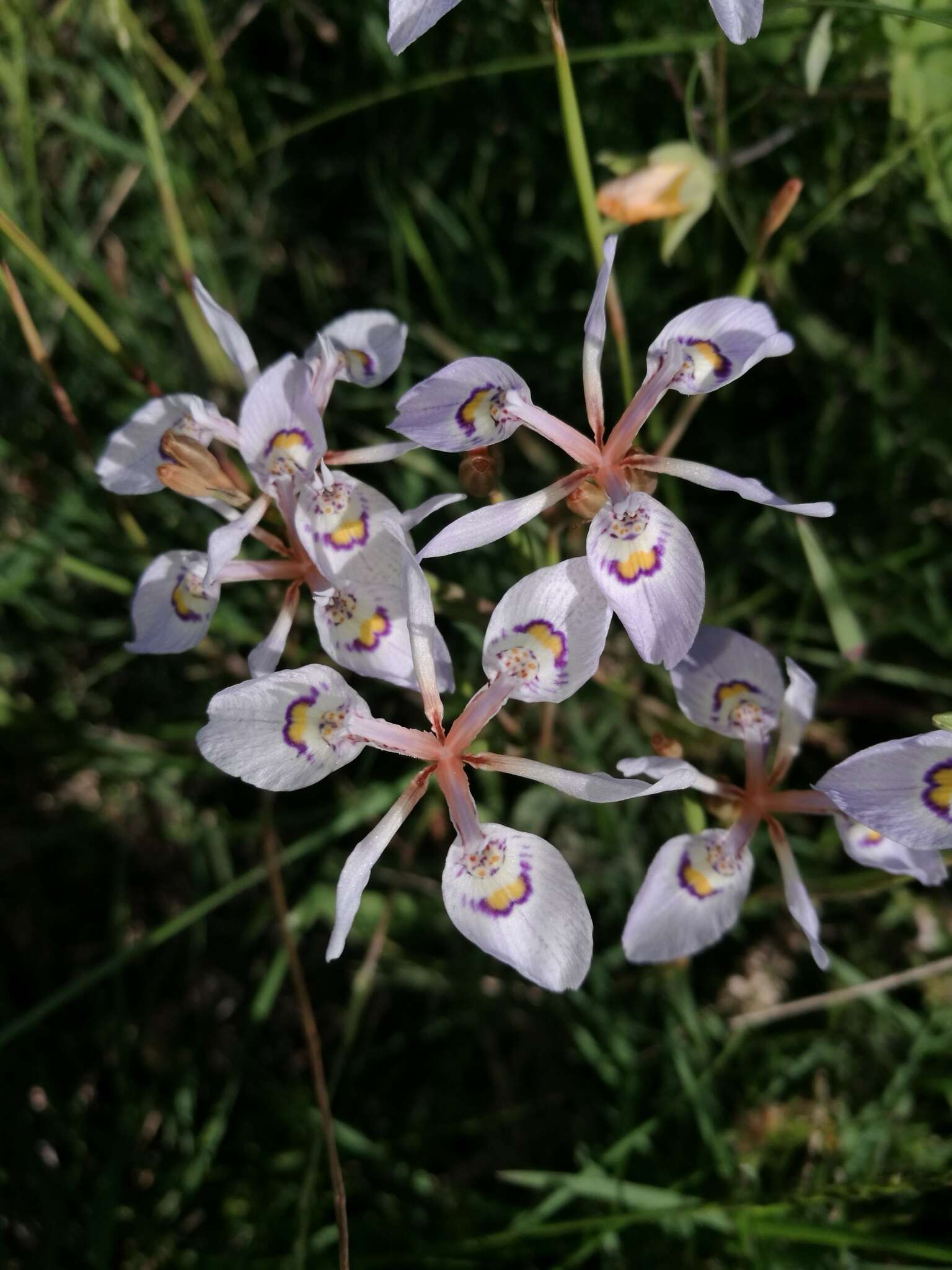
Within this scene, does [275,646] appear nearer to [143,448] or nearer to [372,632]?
[372,632]

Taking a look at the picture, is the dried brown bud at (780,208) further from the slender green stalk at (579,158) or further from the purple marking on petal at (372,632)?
the purple marking on petal at (372,632)

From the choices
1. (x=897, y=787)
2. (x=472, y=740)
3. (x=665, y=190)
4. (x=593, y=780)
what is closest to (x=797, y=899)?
(x=897, y=787)

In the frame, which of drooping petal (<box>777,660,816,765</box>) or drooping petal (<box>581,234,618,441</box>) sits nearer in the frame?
drooping petal (<box>581,234,618,441</box>)

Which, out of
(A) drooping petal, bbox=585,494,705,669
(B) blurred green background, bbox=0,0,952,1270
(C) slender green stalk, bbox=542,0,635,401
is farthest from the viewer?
(B) blurred green background, bbox=0,0,952,1270

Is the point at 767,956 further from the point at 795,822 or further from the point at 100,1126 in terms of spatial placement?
the point at 100,1126

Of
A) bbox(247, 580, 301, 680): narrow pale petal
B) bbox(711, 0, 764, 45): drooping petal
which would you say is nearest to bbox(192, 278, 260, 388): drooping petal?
bbox(247, 580, 301, 680): narrow pale petal

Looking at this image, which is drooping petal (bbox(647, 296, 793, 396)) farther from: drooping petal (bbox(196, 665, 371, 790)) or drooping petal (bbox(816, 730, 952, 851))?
drooping petal (bbox(196, 665, 371, 790))
